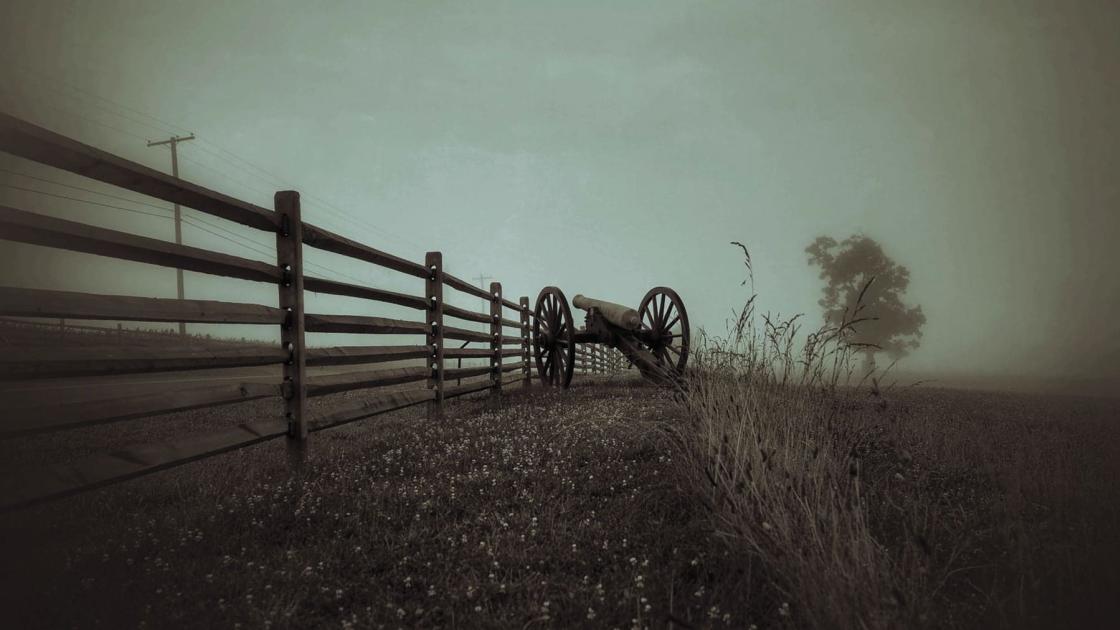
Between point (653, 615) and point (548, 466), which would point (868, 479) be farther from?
point (653, 615)

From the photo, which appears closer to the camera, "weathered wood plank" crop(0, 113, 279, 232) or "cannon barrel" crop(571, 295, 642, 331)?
"weathered wood plank" crop(0, 113, 279, 232)

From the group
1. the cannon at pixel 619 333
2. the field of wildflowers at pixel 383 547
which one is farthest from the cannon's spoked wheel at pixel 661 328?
the field of wildflowers at pixel 383 547

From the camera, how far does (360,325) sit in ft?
19.3

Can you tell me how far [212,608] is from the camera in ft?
8.38

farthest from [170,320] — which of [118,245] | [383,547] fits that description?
[383,547]

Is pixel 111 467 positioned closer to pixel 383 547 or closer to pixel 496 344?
pixel 383 547

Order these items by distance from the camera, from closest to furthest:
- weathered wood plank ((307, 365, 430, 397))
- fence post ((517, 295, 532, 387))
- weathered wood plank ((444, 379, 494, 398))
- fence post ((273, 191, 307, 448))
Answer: fence post ((273, 191, 307, 448)) → weathered wood plank ((307, 365, 430, 397)) → weathered wood plank ((444, 379, 494, 398)) → fence post ((517, 295, 532, 387))

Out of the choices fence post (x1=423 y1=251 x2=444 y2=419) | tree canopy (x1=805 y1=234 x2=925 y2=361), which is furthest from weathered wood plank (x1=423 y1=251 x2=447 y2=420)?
tree canopy (x1=805 y1=234 x2=925 y2=361)

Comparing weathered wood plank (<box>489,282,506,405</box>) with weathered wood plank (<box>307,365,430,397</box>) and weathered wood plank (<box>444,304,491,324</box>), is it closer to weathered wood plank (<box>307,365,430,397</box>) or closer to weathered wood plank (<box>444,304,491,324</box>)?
weathered wood plank (<box>444,304,491,324</box>)

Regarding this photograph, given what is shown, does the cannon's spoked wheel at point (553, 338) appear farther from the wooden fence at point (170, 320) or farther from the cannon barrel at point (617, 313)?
the wooden fence at point (170, 320)

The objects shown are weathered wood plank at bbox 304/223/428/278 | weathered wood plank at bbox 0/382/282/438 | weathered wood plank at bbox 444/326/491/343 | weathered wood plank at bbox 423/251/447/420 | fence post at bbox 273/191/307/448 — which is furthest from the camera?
weathered wood plank at bbox 444/326/491/343

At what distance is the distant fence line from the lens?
2.71 metres

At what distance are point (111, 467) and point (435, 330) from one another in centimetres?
484

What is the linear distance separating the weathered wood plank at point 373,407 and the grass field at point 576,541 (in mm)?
358
